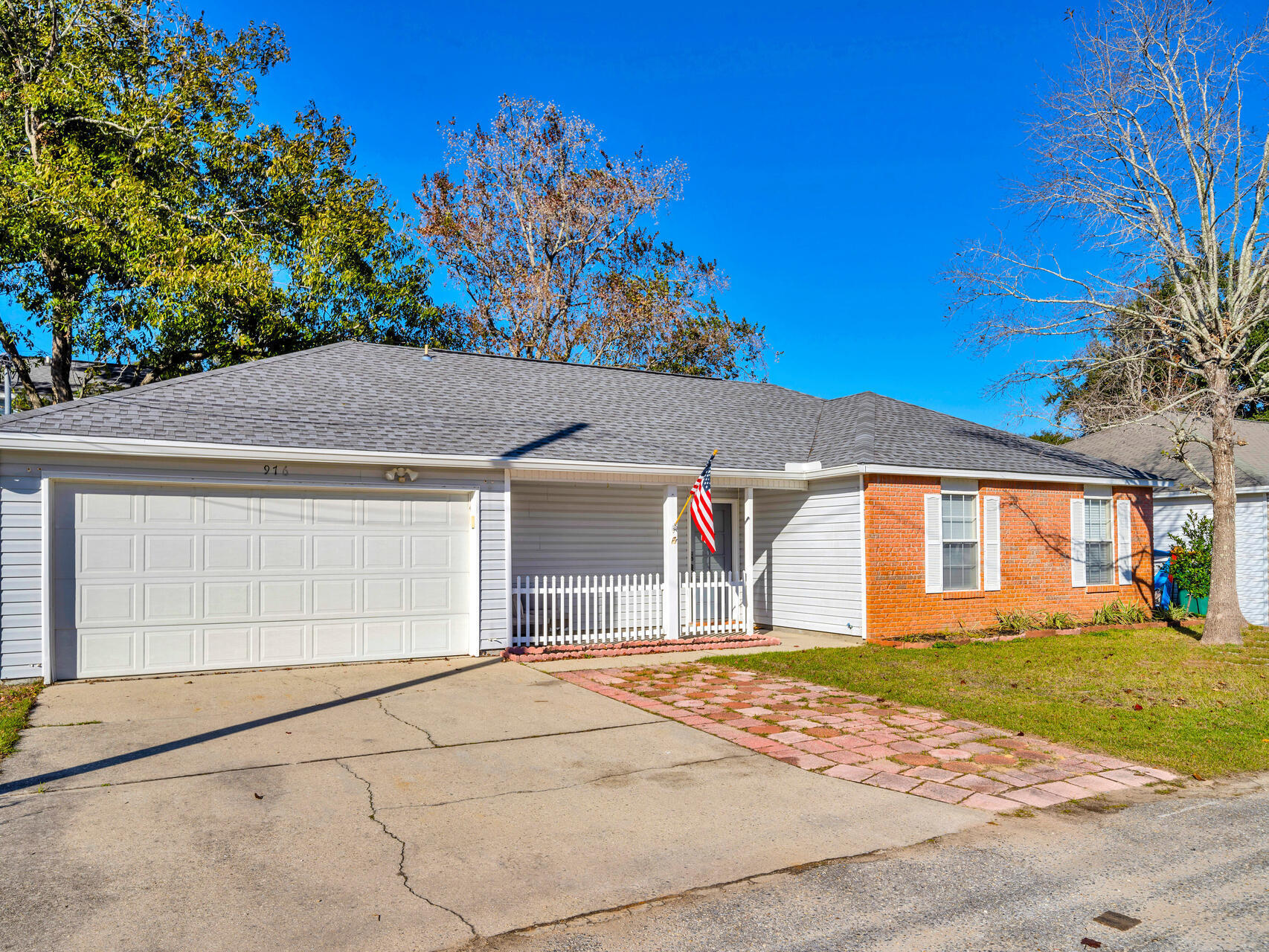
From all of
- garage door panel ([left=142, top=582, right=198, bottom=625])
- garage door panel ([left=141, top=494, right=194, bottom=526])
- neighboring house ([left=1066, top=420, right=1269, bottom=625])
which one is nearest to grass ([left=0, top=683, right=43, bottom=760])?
garage door panel ([left=142, top=582, right=198, bottom=625])

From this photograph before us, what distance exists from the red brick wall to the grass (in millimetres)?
11419

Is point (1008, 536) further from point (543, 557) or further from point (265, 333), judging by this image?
point (265, 333)

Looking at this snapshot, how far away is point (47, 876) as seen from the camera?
4.56 m

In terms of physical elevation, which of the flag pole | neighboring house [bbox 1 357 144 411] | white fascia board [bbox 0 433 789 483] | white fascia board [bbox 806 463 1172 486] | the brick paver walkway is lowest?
the brick paver walkway

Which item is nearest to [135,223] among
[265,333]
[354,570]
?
[265,333]

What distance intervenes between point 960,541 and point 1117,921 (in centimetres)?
1195

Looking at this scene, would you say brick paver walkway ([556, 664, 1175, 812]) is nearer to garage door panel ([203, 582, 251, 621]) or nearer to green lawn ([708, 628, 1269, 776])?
green lawn ([708, 628, 1269, 776])

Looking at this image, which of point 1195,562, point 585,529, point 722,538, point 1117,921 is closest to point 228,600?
point 585,529

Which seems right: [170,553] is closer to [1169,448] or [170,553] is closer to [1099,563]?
[1099,563]

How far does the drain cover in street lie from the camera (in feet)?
13.4

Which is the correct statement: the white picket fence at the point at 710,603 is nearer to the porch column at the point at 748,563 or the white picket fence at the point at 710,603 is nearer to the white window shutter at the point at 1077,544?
the porch column at the point at 748,563

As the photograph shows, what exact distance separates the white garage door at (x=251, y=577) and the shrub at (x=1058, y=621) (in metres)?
10.7

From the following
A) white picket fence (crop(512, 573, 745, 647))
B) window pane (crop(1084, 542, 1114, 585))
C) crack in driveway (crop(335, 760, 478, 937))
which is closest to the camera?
crack in driveway (crop(335, 760, 478, 937))

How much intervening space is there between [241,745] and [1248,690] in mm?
10791
